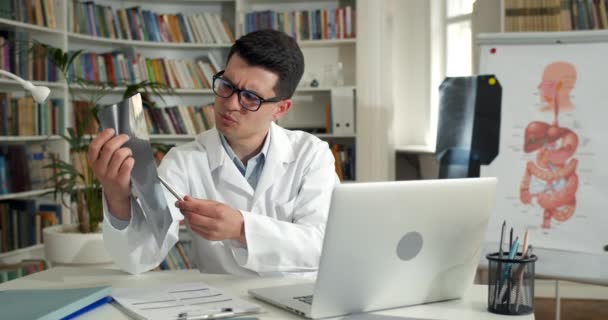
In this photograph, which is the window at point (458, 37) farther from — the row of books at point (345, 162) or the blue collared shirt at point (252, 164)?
the blue collared shirt at point (252, 164)

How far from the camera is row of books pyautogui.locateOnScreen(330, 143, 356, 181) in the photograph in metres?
4.62

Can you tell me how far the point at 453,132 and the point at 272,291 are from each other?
190cm

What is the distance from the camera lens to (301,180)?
72.1 inches

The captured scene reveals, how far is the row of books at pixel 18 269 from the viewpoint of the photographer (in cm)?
325

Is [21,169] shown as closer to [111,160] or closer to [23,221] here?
[23,221]

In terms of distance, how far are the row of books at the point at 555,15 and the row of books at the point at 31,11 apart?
2692 millimetres

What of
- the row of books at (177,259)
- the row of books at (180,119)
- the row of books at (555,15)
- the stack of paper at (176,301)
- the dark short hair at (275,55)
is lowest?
the row of books at (177,259)

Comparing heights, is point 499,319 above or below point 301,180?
below

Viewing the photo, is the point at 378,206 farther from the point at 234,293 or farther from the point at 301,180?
the point at 301,180

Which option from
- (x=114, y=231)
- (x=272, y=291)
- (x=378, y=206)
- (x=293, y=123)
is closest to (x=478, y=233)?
(x=378, y=206)

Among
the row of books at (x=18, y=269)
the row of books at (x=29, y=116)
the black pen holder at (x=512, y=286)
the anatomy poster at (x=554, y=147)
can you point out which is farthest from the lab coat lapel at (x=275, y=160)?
the row of books at (x=29, y=116)

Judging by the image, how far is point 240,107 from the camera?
1.71 meters

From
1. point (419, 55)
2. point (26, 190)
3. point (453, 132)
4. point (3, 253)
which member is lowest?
point (3, 253)

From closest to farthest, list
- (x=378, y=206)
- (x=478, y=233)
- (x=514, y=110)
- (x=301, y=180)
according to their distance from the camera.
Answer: (x=378, y=206), (x=478, y=233), (x=301, y=180), (x=514, y=110)
